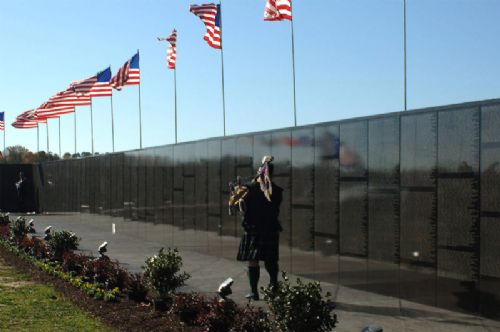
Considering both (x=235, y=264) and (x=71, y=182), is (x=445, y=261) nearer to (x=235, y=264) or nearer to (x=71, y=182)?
(x=235, y=264)

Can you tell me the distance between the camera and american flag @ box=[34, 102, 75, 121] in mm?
35500

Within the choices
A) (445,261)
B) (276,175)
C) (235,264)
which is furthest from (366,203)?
(235,264)

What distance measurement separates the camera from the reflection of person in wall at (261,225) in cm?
1180

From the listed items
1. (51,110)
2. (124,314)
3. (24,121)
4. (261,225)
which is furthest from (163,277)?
(24,121)

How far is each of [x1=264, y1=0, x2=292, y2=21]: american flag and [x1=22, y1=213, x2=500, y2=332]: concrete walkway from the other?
5.91 metres

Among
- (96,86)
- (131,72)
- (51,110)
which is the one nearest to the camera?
(131,72)

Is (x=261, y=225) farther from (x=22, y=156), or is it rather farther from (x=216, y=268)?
(x=22, y=156)

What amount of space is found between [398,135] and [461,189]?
1.79 meters

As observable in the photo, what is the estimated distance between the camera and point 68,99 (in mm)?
35125

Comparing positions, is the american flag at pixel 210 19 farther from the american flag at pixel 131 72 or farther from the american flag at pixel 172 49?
the american flag at pixel 131 72

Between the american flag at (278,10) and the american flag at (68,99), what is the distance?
19.0 metres

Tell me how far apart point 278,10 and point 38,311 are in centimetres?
961

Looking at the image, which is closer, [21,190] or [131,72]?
[131,72]

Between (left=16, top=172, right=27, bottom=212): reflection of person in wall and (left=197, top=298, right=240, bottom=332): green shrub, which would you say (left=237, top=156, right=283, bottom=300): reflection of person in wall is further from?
(left=16, top=172, right=27, bottom=212): reflection of person in wall
